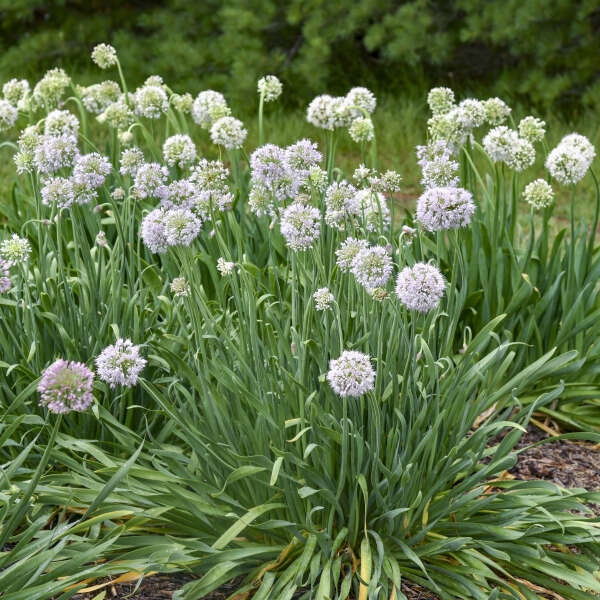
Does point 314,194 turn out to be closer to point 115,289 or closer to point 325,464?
point 115,289

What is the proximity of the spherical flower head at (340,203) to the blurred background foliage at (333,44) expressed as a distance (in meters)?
5.73

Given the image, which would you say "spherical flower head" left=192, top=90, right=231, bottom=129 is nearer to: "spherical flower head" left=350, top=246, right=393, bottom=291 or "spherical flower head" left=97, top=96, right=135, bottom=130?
"spherical flower head" left=97, top=96, right=135, bottom=130

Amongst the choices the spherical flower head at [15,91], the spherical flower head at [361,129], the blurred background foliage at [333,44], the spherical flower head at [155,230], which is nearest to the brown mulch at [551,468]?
the spherical flower head at [155,230]

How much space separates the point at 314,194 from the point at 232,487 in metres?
1.20

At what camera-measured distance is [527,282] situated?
377 cm

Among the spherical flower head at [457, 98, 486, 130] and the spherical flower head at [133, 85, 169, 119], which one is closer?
the spherical flower head at [457, 98, 486, 130]

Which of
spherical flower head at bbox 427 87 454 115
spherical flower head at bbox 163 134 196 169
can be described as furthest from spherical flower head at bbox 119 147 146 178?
spherical flower head at bbox 427 87 454 115

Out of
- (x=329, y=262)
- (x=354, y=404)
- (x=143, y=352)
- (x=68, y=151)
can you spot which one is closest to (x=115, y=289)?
(x=143, y=352)

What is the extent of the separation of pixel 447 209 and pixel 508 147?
4.11 feet

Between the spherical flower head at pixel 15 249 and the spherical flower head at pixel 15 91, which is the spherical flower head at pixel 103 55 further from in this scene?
the spherical flower head at pixel 15 249

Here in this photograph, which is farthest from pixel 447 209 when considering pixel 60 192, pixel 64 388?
pixel 60 192

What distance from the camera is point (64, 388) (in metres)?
1.97

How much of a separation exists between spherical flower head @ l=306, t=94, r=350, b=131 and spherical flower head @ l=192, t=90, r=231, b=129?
621 mm

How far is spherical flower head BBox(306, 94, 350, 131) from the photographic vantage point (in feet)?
11.7
